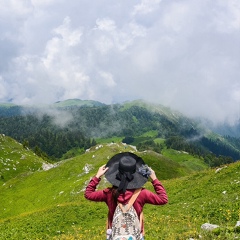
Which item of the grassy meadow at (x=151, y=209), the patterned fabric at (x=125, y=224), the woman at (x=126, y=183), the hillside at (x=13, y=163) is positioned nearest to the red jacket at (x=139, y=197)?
the woman at (x=126, y=183)

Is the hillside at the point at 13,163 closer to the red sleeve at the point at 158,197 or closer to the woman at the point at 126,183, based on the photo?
the woman at the point at 126,183

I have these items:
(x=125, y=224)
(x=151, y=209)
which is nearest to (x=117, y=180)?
(x=125, y=224)

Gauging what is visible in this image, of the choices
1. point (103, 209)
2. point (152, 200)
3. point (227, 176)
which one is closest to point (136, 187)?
point (152, 200)

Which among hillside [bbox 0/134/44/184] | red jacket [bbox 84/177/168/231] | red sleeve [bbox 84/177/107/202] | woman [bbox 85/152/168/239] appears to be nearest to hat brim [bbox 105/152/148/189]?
woman [bbox 85/152/168/239]

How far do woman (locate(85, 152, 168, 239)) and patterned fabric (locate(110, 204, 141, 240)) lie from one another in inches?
8.5

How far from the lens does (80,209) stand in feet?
88.8

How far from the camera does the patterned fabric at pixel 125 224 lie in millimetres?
7512

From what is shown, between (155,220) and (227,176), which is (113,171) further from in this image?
(227,176)

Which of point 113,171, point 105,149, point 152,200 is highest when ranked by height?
point 105,149

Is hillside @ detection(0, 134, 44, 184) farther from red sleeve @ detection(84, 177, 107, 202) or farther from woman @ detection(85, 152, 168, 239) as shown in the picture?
woman @ detection(85, 152, 168, 239)

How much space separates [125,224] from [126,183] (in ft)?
3.52

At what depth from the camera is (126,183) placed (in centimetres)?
753

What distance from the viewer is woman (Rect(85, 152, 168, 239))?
759 centimetres

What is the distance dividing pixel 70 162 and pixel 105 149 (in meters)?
9.14
